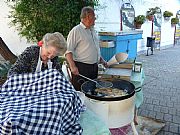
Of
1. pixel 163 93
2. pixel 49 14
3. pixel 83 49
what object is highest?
pixel 49 14

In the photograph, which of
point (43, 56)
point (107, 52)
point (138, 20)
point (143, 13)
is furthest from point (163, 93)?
point (143, 13)

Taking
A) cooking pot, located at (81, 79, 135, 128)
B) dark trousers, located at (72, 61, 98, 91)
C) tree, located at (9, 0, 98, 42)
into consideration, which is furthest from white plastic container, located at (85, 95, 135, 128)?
tree, located at (9, 0, 98, 42)

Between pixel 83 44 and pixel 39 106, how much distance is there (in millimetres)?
1609

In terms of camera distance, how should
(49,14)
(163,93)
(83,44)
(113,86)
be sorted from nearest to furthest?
(113,86)
(83,44)
(49,14)
(163,93)

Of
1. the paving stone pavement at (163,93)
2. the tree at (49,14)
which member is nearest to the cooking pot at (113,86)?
the paving stone pavement at (163,93)

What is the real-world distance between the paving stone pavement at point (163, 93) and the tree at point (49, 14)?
215 centimetres

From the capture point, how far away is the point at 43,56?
6.59 feet

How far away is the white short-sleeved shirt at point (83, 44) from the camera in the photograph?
277cm

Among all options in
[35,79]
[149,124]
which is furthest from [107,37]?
[35,79]

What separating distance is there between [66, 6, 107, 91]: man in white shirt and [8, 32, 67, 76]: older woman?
2.18 ft

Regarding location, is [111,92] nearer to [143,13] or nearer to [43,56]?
[43,56]

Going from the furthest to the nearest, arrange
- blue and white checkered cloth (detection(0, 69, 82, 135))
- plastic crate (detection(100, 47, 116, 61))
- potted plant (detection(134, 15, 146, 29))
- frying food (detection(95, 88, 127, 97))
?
1. potted plant (detection(134, 15, 146, 29))
2. plastic crate (detection(100, 47, 116, 61))
3. frying food (detection(95, 88, 127, 97))
4. blue and white checkered cloth (detection(0, 69, 82, 135))

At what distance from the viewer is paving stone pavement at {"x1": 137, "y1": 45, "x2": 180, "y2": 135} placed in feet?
11.6

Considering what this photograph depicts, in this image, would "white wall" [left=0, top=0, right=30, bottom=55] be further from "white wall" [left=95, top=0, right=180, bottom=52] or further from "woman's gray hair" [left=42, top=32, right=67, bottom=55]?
"woman's gray hair" [left=42, top=32, right=67, bottom=55]
